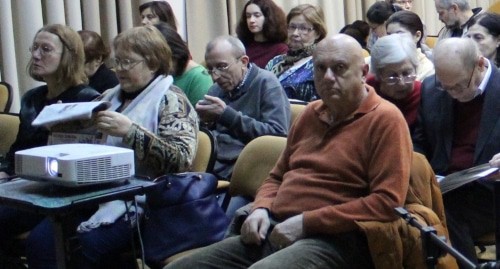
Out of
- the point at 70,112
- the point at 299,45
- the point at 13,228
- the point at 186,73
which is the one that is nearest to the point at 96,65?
the point at 186,73

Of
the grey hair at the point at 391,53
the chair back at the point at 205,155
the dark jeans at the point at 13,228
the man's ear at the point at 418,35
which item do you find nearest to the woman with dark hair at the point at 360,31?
the man's ear at the point at 418,35

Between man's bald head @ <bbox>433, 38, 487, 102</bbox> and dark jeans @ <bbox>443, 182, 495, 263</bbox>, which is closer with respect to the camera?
dark jeans @ <bbox>443, 182, 495, 263</bbox>

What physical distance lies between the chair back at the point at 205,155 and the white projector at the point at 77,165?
59 cm

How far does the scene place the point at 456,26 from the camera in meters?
4.98

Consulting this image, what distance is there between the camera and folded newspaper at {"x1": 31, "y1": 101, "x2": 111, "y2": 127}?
2617mm

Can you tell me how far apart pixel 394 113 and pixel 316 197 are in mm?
328

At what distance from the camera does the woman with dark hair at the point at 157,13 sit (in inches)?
193

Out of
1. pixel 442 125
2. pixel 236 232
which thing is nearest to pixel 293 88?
pixel 442 125

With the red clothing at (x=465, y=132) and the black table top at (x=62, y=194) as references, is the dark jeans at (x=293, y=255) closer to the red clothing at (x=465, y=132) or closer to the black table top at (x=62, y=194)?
the black table top at (x=62, y=194)

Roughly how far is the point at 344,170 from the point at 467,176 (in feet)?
1.47

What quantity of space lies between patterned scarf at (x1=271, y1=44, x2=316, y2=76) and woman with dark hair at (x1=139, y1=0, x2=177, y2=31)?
0.83 meters

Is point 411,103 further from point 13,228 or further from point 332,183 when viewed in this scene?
point 13,228

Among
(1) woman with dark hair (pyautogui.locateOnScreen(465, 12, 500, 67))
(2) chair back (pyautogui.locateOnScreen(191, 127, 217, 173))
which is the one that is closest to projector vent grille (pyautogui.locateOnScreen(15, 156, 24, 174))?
(2) chair back (pyautogui.locateOnScreen(191, 127, 217, 173))

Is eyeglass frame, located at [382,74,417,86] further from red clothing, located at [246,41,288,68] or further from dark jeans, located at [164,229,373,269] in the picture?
red clothing, located at [246,41,288,68]
